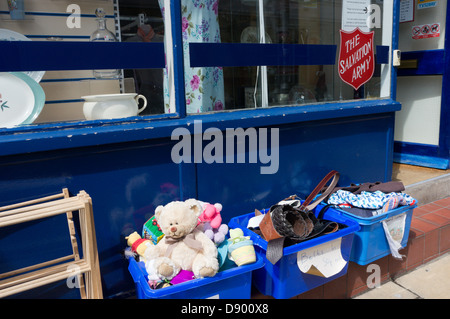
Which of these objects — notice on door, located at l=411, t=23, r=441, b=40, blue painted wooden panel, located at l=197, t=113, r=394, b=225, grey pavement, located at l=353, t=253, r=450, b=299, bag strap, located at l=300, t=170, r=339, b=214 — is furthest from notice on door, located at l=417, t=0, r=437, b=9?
grey pavement, located at l=353, t=253, r=450, b=299

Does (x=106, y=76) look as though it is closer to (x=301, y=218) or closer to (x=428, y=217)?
(x=301, y=218)

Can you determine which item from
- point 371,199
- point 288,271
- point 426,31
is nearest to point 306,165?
point 371,199

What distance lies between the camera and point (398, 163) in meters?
4.30

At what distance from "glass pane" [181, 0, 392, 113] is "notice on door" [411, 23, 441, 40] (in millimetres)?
1209

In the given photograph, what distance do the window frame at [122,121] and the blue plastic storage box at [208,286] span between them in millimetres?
640

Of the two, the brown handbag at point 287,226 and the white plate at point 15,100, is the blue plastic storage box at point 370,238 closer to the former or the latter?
the brown handbag at point 287,226

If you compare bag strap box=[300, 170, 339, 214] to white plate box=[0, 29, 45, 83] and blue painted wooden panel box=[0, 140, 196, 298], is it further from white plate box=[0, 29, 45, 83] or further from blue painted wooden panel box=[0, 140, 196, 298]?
white plate box=[0, 29, 45, 83]

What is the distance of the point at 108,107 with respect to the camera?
6.61 feet

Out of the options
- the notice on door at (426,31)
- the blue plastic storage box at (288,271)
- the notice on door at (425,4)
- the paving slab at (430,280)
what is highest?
the notice on door at (425,4)

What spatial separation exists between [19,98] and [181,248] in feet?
3.55

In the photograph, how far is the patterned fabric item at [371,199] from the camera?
231 centimetres

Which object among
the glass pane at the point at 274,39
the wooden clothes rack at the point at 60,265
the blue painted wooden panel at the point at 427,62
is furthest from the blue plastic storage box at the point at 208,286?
the blue painted wooden panel at the point at 427,62

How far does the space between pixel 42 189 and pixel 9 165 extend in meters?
0.18
